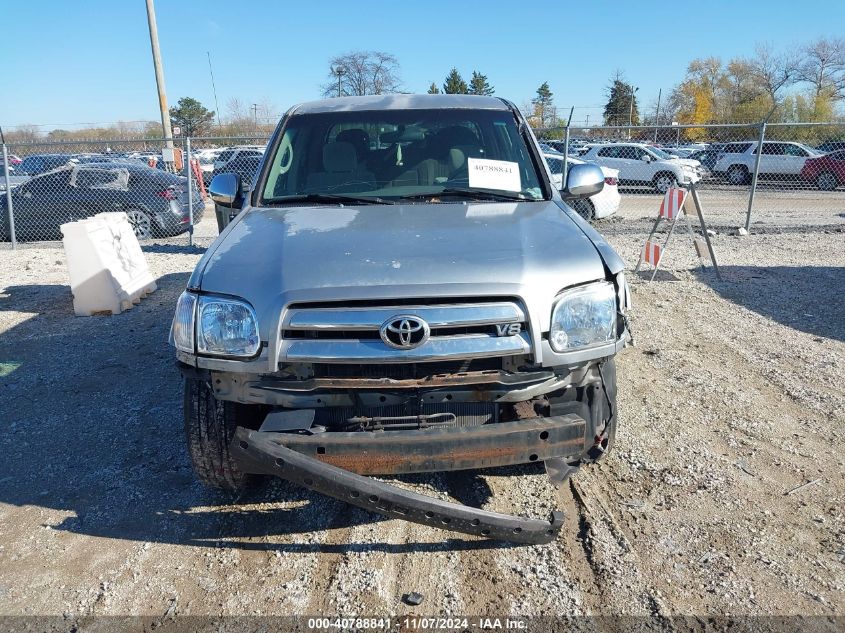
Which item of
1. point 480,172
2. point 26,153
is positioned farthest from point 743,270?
point 26,153

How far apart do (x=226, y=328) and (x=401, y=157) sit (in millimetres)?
1796

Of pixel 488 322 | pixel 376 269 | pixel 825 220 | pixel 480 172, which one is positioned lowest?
pixel 825 220

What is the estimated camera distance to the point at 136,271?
769 cm

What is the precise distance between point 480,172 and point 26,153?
756 inches

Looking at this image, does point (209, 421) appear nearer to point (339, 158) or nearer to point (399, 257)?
point (399, 257)

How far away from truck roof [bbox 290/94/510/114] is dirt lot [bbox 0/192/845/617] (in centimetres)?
232

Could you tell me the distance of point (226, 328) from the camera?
8.57ft

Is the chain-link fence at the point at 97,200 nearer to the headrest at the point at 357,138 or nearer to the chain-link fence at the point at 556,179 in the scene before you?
the chain-link fence at the point at 556,179

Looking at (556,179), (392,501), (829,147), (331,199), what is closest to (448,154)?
(331,199)

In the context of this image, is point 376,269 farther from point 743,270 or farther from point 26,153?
point 26,153

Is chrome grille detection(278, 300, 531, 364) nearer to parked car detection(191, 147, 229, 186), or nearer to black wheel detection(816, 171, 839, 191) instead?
parked car detection(191, 147, 229, 186)

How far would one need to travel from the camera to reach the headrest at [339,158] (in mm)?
3897

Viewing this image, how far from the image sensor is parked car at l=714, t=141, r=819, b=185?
19938 millimetres

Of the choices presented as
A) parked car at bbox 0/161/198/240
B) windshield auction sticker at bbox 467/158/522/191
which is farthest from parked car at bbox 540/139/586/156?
windshield auction sticker at bbox 467/158/522/191
